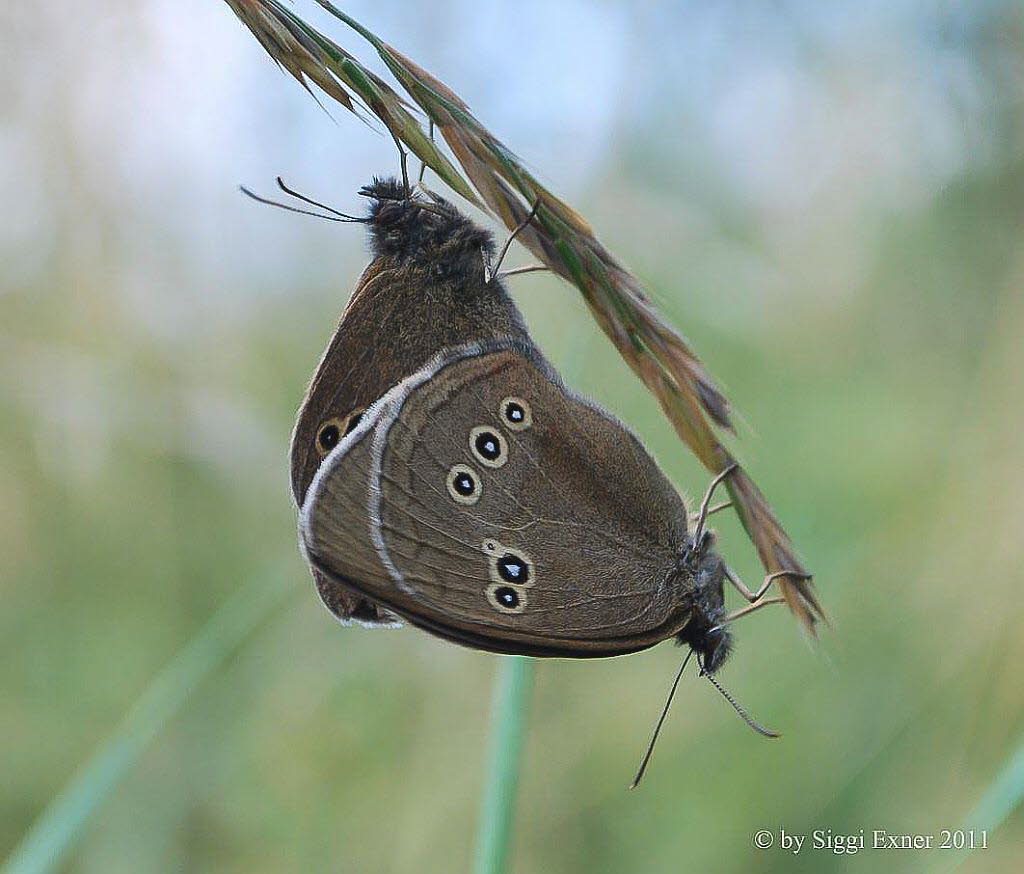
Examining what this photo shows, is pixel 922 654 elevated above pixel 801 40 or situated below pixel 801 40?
below

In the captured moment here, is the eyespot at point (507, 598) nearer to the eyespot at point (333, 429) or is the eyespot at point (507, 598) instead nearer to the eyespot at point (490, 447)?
the eyespot at point (490, 447)

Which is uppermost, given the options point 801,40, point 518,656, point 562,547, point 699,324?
point 801,40

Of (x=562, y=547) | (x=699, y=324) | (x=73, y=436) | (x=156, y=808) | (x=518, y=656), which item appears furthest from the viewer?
(x=699, y=324)

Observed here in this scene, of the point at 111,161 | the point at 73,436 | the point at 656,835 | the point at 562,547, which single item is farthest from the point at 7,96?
the point at 656,835

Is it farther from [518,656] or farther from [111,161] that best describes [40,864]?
[111,161]

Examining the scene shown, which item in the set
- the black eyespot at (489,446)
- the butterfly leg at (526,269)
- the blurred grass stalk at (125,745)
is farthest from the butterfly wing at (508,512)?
the blurred grass stalk at (125,745)

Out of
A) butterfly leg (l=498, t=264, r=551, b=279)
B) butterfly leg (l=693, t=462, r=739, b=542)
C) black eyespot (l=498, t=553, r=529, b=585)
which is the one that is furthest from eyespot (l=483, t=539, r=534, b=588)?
butterfly leg (l=498, t=264, r=551, b=279)
